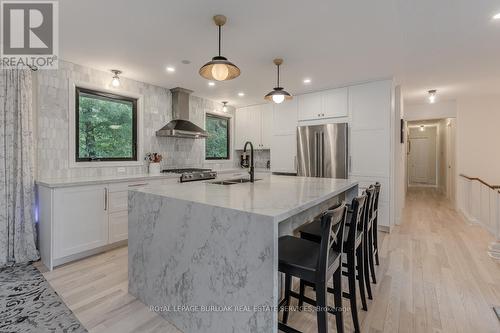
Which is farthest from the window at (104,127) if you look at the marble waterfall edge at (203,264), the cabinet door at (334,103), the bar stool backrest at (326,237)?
the bar stool backrest at (326,237)

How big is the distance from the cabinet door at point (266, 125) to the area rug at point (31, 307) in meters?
4.34

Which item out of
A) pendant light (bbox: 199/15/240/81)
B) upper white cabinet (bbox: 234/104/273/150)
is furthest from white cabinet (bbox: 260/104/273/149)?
pendant light (bbox: 199/15/240/81)

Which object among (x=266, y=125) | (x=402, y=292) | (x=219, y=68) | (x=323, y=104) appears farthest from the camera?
(x=266, y=125)

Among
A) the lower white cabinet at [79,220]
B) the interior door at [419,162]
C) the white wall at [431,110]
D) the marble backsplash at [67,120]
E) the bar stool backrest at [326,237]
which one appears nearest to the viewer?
the bar stool backrest at [326,237]

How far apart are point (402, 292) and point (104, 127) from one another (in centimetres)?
426

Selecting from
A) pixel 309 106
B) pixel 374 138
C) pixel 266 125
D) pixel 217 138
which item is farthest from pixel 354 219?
pixel 217 138

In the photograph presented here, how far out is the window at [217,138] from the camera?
18.2 ft

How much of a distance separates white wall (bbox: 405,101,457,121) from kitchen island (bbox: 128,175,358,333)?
17.3 ft

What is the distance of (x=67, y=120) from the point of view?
3.26m

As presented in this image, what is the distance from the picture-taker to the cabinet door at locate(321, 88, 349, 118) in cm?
434

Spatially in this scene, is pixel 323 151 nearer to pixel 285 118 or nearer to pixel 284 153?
pixel 284 153

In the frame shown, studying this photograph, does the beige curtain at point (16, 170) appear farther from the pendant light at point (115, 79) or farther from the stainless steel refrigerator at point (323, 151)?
the stainless steel refrigerator at point (323, 151)

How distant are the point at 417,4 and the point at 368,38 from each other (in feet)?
1.93

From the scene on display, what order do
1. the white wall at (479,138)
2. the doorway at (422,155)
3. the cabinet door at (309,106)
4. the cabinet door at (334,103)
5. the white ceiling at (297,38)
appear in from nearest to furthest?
the white ceiling at (297,38), the cabinet door at (334,103), the cabinet door at (309,106), the white wall at (479,138), the doorway at (422,155)
